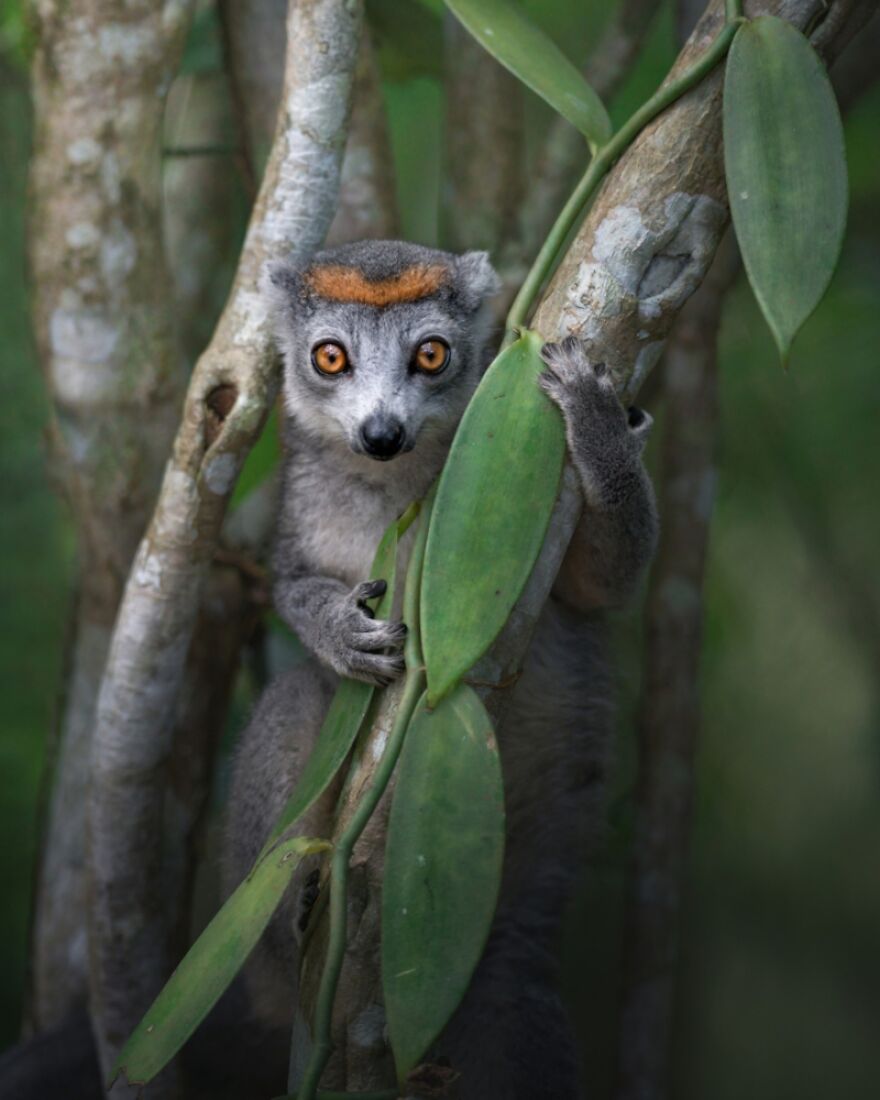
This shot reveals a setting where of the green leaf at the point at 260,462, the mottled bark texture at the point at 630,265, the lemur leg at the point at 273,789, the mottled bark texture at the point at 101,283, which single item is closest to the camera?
the mottled bark texture at the point at 630,265

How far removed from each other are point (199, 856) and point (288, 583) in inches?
47.2

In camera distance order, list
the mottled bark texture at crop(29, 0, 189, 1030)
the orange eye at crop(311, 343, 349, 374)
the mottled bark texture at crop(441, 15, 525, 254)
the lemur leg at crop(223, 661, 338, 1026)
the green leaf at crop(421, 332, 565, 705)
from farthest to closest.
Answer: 1. the mottled bark texture at crop(441, 15, 525, 254)
2. the mottled bark texture at crop(29, 0, 189, 1030)
3. the lemur leg at crop(223, 661, 338, 1026)
4. the orange eye at crop(311, 343, 349, 374)
5. the green leaf at crop(421, 332, 565, 705)

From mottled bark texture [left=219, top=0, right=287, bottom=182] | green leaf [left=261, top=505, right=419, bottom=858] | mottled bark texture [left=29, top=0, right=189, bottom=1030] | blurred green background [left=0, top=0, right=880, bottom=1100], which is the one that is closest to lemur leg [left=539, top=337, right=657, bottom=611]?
green leaf [left=261, top=505, right=419, bottom=858]

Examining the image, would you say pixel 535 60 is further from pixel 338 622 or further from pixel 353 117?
pixel 353 117

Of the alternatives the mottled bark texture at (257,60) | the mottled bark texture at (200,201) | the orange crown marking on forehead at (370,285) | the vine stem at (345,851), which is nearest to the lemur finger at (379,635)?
the vine stem at (345,851)

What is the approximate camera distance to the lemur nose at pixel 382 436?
2590 mm

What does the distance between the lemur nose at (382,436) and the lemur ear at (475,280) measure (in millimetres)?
587

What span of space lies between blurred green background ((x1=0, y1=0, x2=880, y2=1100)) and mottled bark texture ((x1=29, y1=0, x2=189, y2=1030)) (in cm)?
125

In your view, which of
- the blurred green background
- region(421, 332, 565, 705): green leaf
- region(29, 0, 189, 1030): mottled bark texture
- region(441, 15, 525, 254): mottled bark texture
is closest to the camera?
region(421, 332, 565, 705): green leaf

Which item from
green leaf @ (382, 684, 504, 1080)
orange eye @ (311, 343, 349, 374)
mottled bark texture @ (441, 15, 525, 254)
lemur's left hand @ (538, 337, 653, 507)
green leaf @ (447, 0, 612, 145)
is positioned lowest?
green leaf @ (382, 684, 504, 1080)

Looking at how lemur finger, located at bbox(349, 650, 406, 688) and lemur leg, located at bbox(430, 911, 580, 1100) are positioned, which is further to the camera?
lemur leg, located at bbox(430, 911, 580, 1100)

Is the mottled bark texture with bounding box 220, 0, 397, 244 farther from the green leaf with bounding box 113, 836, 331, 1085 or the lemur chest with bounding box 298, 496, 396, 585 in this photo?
the green leaf with bounding box 113, 836, 331, 1085

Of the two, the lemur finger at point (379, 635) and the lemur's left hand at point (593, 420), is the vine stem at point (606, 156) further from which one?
the lemur finger at point (379, 635)

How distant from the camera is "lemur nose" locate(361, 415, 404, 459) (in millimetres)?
2590
